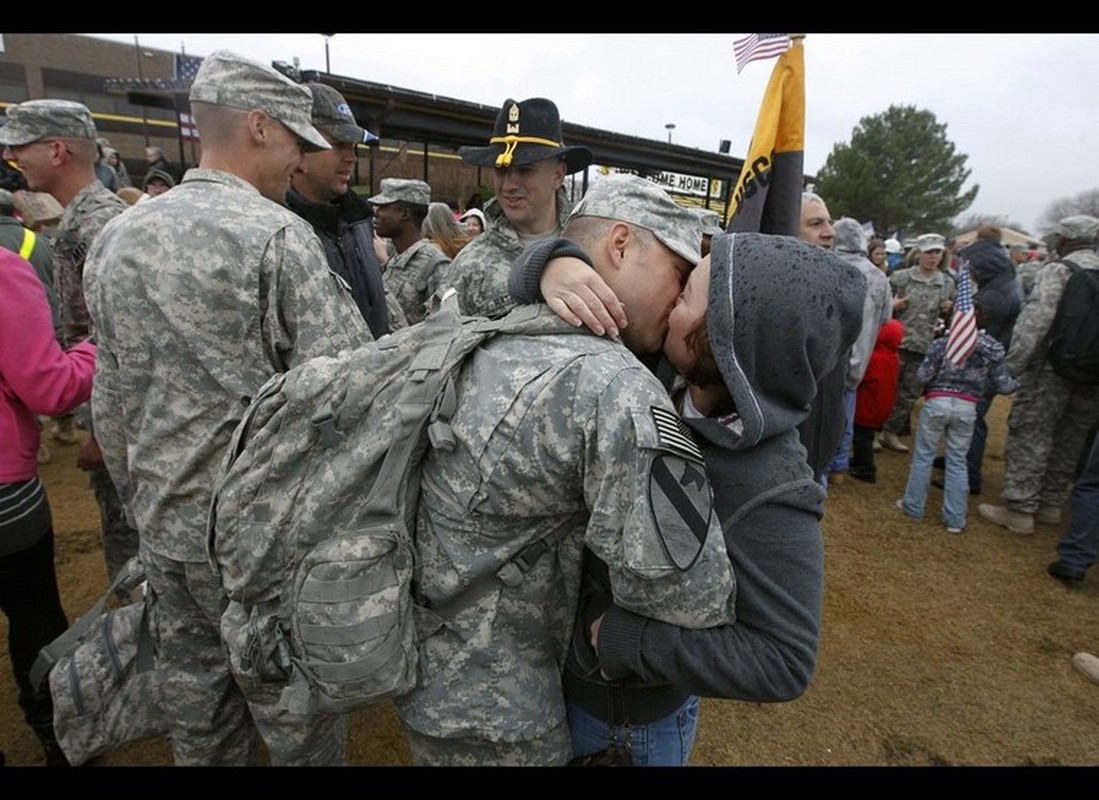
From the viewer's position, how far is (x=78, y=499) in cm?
493

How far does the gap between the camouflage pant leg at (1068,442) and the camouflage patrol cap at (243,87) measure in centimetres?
605

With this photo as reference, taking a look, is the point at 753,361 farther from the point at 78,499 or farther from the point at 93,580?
the point at 78,499

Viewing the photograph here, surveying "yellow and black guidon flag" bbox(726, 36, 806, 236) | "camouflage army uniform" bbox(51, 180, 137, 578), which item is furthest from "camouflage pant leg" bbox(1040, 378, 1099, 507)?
"camouflage army uniform" bbox(51, 180, 137, 578)

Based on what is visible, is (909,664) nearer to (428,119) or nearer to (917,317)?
A: (917,317)

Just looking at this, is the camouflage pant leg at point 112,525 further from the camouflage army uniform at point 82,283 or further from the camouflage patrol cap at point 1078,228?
Result: the camouflage patrol cap at point 1078,228

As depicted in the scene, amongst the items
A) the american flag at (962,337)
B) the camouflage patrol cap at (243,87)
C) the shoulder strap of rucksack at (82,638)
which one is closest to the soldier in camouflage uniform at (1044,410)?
the american flag at (962,337)

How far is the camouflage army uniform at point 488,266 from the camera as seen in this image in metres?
3.04

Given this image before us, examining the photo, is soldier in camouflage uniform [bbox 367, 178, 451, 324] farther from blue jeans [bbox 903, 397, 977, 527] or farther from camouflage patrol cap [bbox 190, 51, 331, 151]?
blue jeans [bbox 903, 397, 977, 527]

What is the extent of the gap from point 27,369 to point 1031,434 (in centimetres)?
681

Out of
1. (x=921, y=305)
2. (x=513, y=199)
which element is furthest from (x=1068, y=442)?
(x=513, y=199)

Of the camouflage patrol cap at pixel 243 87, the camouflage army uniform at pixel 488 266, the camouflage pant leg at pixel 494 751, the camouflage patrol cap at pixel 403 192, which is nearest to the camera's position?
the camouflage pant leg at pixel 494 751

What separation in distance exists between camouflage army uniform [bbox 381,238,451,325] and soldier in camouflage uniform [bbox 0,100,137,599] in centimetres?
179

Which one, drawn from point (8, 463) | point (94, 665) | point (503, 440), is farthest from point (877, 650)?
point (8, 463)

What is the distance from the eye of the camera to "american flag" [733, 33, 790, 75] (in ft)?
8.38
